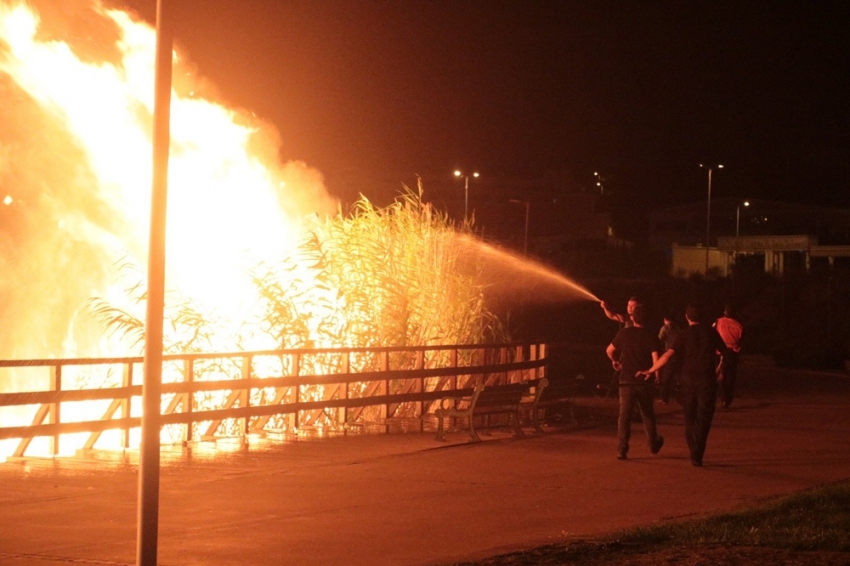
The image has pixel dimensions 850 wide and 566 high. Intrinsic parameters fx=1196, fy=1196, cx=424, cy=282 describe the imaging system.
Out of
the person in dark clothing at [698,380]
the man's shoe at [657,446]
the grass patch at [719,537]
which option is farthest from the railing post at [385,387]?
the grass patch at [719,537]

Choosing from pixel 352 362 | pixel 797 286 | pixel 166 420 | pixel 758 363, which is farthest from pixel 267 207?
pixel 797 286

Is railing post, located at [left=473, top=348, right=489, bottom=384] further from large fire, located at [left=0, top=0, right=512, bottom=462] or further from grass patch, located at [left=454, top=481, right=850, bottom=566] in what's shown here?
grass patch, located at [left=454, top=481, right=850, bottom=566]

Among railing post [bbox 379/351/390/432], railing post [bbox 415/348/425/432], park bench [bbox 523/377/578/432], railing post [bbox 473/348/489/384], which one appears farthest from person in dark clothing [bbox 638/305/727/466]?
railing post [bbox 473/348/489/384]

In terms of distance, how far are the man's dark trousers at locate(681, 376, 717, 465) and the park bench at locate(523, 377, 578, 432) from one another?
3475mm

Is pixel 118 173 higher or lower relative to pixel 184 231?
higher

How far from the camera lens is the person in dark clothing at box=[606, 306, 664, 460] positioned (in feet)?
49.2

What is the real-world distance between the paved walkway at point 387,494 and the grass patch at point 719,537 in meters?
0.50

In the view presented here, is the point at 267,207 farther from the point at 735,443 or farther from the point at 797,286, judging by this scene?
the point at 797,286

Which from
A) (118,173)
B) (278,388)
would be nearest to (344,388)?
(278,388)

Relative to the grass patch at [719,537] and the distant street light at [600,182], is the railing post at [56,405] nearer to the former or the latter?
the grass patch at [719,537]

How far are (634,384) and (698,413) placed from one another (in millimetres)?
892

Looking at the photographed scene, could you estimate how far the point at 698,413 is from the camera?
1459 cm

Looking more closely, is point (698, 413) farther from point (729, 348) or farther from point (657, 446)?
point (729, 348)

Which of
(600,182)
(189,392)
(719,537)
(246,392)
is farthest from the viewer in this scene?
(600,182)
